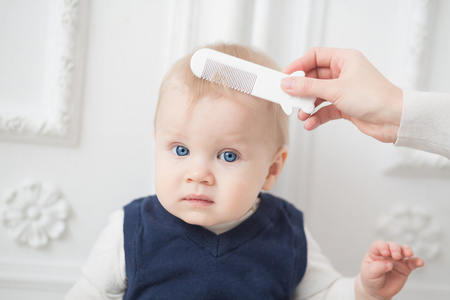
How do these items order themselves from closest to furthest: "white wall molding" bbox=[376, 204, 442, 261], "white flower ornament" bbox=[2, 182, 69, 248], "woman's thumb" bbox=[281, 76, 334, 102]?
"woman's thumb" bbox=[281, 76, 334, 102] < "white flower ornament" bbox=[2, 182, 69, 248] < "white wall molding" bbox=[376, 204, 442, 261]

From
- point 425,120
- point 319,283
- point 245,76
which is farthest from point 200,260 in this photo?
point 425,120

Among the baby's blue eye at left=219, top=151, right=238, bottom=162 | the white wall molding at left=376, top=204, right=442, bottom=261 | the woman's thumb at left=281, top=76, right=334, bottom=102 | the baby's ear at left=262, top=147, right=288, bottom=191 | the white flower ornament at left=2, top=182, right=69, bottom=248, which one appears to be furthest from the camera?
the white wall molding at left=376, top=204, right=442, bottom=261

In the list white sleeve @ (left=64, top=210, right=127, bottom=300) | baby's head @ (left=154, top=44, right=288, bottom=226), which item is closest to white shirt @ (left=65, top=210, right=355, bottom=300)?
white sleeve @ (left=64, top=210, right=127, bottom=300)

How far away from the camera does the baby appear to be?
0.84 metres

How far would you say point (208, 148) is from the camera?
0.84 metres

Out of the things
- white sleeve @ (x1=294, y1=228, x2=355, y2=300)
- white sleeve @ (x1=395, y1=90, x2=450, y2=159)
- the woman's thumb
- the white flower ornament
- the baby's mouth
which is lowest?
white sleeve @ (x1=294, y1=228, x2=355, y2=300)

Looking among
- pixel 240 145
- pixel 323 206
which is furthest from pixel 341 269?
pixel 240 145

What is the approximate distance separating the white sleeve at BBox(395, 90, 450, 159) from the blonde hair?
0.84ft

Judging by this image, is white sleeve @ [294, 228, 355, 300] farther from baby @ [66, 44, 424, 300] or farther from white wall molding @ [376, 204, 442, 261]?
white wall molding @ [376, 204, 442, 261]

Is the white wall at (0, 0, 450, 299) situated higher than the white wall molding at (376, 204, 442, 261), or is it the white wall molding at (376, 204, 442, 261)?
the white wall at (0, 0, 450, 299)

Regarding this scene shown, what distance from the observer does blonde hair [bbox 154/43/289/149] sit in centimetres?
84

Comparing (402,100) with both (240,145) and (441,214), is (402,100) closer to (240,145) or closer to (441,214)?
(240,145)

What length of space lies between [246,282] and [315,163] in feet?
1.40

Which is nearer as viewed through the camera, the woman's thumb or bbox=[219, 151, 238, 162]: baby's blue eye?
the woman's thumb
